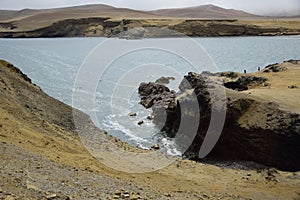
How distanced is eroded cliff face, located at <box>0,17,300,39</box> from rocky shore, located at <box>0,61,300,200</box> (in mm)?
54169

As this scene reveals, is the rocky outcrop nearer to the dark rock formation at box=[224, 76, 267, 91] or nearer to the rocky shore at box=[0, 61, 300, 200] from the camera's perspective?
the rocky shore at box=[0, 61, 300, 200]

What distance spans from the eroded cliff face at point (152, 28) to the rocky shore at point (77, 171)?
54.2 meters

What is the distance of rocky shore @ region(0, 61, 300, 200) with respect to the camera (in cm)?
604

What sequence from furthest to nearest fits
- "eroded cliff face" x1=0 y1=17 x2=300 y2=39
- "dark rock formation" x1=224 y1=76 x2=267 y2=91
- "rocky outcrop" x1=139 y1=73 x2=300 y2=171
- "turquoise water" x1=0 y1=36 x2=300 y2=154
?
"eroded cliff face" x1=0 y1=17 x2=300 y2=39
"dark rock formation" x1=224 y1=76 x2=267 y2=91
"turquoise water" x1=0 y1=36 x2=300 y2=154
"rocky outcrop" x1=139 y1=73 x2=300 y2=171

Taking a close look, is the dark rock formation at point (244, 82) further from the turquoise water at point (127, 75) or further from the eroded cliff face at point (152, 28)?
the eroded cliff face at point (152, 28)

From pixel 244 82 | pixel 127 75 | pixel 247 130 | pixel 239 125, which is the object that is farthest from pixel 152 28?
pixel 247 130

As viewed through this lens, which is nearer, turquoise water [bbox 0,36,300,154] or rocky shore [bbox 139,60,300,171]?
rocky shore [bbox 139,60,300,171]

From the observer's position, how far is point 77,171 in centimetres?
729


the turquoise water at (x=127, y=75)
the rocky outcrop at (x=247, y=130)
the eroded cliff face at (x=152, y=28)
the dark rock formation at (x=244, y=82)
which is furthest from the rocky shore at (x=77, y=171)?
Result: the eroded cliff face at (x=152, y=28)

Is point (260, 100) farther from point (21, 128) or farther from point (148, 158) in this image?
point (21, 128)

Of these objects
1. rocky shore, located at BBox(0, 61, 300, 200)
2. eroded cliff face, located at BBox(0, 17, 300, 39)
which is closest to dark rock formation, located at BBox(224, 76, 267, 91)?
rocky shore, located at BBox(0, 61, 300, 200)

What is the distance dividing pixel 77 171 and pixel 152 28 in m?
73.4

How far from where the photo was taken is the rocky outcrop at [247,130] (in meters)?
10.9

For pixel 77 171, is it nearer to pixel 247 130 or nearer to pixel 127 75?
pixel 247 130
